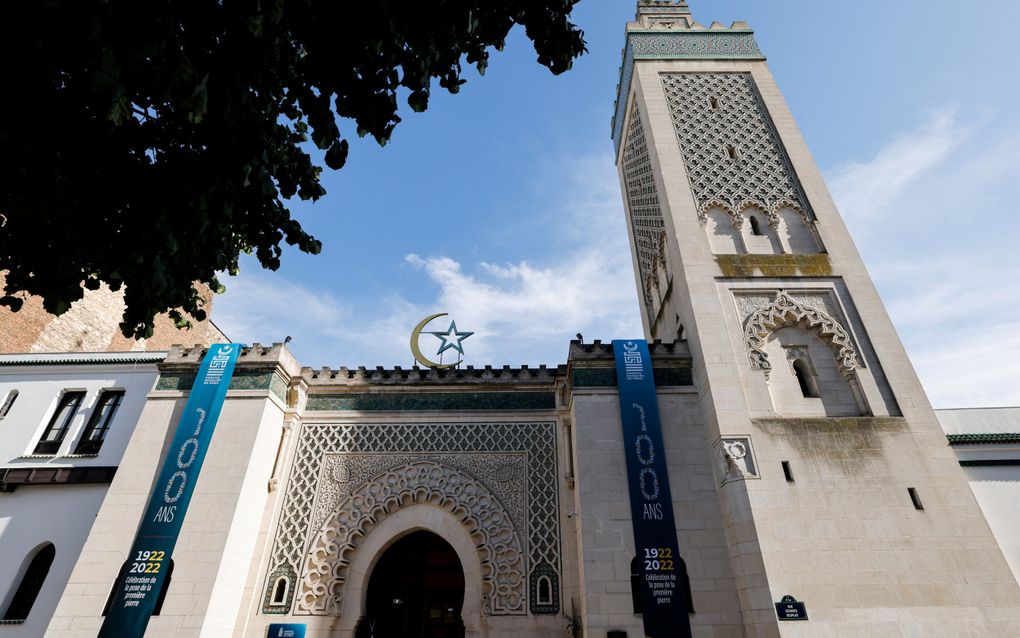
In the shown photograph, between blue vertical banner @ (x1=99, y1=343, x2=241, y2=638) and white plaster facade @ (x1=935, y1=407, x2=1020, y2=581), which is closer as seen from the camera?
blue vertical banner @ (x1=99, y1=343, x2=241, y2=638)

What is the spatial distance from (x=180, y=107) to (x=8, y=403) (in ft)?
33.6

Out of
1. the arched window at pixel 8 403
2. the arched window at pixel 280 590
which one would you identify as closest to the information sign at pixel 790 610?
the arched window at pixel 280 590

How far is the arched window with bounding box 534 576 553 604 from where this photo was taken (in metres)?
8.11

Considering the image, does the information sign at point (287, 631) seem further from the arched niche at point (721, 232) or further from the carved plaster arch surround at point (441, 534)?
the arched niche at point (721, 232)

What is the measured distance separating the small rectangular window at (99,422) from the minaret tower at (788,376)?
1037 centimetres

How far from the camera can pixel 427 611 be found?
340 inches

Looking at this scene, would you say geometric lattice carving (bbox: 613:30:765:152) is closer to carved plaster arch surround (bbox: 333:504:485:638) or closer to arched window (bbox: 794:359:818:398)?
arched window (bbox: 794:359:818:398)

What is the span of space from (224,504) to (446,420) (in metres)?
3.78

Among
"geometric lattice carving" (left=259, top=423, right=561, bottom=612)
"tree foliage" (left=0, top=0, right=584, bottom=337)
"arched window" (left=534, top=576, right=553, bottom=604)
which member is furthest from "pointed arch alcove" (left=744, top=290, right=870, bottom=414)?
"tree foliage" (left=0, top=0, right=584, bottom=337)

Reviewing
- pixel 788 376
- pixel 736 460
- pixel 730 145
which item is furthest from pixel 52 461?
pixel 730 145

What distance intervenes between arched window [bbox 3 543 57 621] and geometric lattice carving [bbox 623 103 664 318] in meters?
12.8

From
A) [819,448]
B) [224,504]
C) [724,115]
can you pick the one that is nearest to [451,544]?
[224,504]

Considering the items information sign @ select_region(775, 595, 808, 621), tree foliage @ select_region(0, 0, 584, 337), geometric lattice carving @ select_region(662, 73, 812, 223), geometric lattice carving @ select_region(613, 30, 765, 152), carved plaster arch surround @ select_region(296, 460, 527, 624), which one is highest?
geometric lattice carving @ select_region(613, 30, 765, 152)

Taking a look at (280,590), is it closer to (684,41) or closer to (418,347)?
(418,347)
